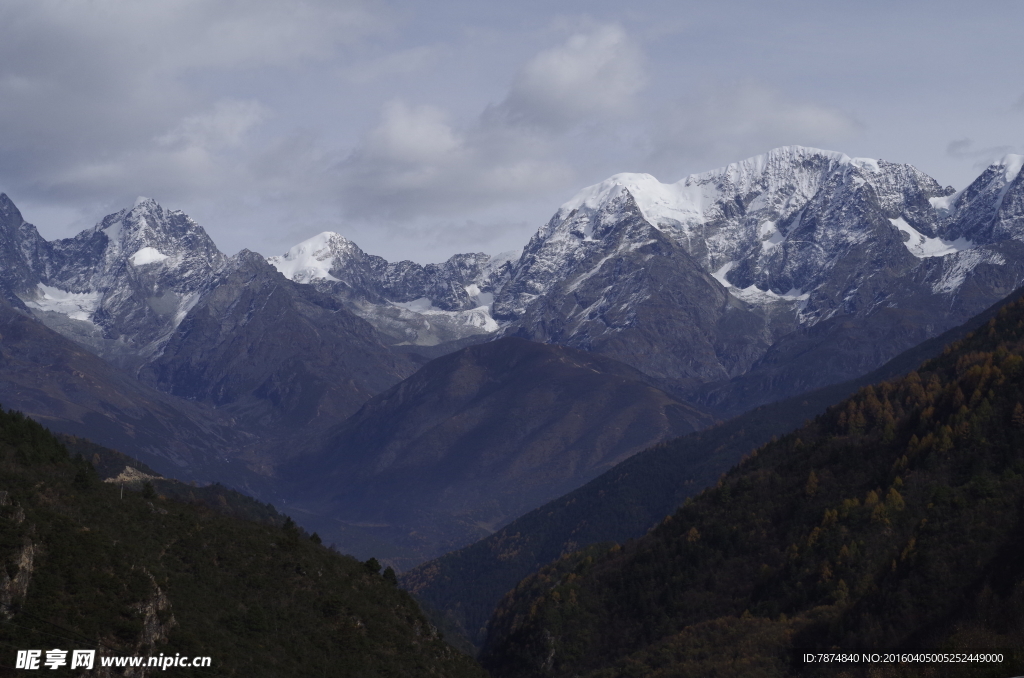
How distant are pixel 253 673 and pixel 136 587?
18.3 metres

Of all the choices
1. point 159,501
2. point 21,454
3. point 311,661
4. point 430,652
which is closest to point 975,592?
point 430,652

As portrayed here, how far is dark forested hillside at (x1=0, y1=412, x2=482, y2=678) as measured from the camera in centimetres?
13700

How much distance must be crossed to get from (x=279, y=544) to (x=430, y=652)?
30160 mm

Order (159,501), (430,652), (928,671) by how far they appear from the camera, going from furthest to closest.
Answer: (159,501) < (430,652) < (928,671)

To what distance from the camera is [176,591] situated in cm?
16100

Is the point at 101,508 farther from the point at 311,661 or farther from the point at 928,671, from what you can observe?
the point at 928,671

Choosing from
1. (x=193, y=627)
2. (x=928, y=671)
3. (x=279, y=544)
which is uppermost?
(x=279, y=544)

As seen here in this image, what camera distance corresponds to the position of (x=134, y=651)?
13712cm

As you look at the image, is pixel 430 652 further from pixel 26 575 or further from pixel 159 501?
pixel 26 575

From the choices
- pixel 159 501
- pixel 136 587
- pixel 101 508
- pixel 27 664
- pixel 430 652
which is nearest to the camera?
pixel 27 664

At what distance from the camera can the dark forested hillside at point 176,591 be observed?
13700 cm

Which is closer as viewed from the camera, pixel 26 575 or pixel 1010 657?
pixel 26 575

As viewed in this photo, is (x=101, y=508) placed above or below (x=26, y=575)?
above

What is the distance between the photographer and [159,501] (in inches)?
7844
